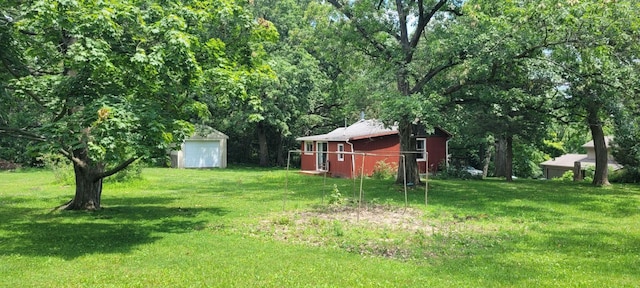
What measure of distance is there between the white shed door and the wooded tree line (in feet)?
47.1

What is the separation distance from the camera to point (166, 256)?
7859 millimetres

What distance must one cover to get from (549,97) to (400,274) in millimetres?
13810

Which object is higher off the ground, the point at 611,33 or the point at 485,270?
the point at 611,33

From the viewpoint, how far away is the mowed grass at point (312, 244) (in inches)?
260

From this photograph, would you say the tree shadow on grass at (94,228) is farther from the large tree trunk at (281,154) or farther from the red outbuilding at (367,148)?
the large tree trunk at (281,154)

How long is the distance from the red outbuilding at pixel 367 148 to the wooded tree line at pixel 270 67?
11.4 ft

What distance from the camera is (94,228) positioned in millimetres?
10398

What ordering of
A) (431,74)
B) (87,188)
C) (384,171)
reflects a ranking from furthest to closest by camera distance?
1. (384,171)
2. (431,74)
3. (87,188)

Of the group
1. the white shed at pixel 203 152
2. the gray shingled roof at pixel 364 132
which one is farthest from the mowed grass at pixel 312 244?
the white shed at pixel 203 152

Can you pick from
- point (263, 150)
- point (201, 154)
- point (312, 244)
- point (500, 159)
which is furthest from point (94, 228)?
point (263, 150)

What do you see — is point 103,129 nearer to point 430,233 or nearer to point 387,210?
point 430,233

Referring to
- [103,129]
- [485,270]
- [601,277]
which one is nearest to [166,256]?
[103,129]

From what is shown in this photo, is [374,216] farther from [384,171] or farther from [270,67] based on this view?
[384,171]

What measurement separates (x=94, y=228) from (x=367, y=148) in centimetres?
1822
